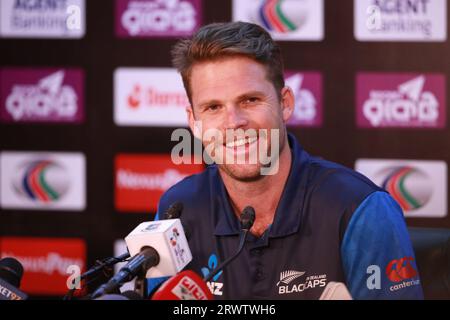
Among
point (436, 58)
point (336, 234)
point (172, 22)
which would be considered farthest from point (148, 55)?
point (336, 234)

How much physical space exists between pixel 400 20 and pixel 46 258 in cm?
209

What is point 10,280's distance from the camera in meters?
Answer: 1.18

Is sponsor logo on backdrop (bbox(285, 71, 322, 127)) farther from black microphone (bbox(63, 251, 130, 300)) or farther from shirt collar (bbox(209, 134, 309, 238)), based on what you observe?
black microphone (bbox(63, 251, 130, 300))

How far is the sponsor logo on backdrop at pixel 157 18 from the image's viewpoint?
10.5 feet

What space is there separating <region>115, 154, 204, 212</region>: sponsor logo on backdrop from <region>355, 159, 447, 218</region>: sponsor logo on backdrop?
0.91m

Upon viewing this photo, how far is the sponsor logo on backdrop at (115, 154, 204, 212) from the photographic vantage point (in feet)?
10.7

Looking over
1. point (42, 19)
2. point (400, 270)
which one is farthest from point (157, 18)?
point (400, 270)

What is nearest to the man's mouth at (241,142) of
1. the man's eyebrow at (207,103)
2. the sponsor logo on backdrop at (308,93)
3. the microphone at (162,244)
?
the man's eyebrow at (207,103)

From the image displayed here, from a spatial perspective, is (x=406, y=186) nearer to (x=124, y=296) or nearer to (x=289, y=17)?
(x=289, y=17)

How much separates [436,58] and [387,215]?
5.85 feet

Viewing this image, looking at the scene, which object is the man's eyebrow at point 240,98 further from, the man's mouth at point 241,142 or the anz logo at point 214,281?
the anz logo at point 214,281

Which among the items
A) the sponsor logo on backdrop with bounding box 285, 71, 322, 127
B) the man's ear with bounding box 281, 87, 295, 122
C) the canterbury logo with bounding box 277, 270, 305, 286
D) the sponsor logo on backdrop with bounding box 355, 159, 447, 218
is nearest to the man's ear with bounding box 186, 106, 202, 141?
the man's ear with bounding box 281, 87, 295, 122

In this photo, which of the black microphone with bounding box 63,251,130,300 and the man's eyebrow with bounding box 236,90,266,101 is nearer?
the black microphone with bounding box 63,251,130,300

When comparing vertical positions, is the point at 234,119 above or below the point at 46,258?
above
